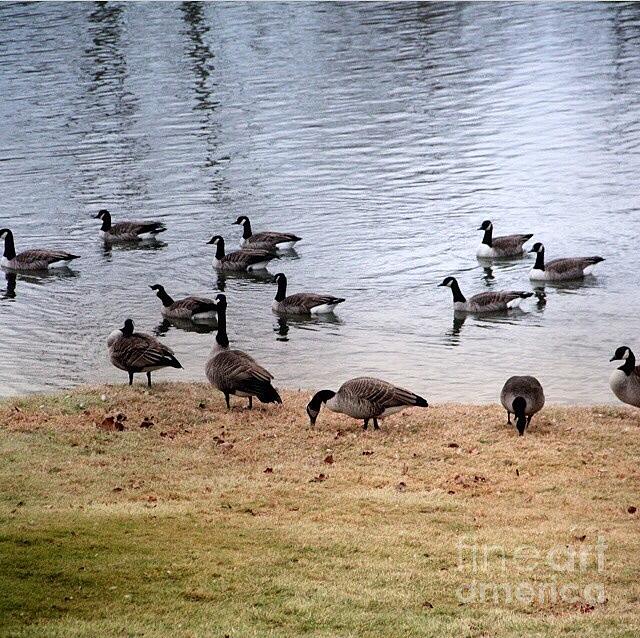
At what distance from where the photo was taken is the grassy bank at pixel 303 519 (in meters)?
9.70

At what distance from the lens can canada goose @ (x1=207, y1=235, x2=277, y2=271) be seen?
28.4 m

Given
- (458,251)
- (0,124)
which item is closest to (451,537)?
(458,251)

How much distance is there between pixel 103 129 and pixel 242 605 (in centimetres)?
3683

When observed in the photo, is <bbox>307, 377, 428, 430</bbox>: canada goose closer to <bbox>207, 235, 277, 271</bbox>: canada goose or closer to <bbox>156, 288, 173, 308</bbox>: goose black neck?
<bbox>156, 288, 173, 308</bbox>: goose black neck

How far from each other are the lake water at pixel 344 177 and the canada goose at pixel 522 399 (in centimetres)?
329

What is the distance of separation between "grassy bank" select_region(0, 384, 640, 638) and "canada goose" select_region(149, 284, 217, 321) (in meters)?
6.34

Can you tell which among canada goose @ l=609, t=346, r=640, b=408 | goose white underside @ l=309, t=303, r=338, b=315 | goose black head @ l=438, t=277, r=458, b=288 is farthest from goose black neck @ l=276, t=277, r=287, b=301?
canada goose @ l=609, t=346, r=640, b=408

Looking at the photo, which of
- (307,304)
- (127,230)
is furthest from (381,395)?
(127,230)

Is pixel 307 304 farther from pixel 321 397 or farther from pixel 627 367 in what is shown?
pixel 627 367

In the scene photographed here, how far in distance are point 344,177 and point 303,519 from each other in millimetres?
24809

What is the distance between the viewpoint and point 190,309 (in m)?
24.7

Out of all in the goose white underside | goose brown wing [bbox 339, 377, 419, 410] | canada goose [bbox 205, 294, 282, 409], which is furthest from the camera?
the goose white underside

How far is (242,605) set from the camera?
986 cm

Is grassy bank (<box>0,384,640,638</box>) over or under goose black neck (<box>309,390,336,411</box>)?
under
